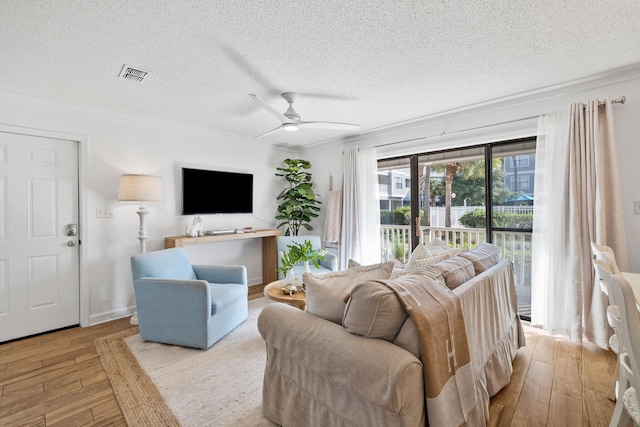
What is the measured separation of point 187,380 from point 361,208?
116 inches

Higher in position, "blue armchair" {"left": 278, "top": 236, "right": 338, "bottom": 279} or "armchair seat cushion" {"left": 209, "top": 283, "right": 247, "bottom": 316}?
"blue armchair" {"left": 278, "top": 236, "right": 338, "bottom": 279}

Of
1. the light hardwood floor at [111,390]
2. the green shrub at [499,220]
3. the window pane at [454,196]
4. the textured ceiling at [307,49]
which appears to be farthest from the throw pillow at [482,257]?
the textured ceiling at [307,49]

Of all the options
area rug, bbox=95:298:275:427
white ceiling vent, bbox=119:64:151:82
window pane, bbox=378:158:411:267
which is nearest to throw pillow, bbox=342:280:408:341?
area rug, bbox=95:298:275:427

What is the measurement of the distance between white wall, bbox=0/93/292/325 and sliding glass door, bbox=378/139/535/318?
2.52 meters

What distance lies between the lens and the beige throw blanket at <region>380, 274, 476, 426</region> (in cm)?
117

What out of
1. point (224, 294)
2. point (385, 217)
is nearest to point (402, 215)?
point (385, 217)

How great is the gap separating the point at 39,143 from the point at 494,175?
189 inches

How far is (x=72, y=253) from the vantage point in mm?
3143

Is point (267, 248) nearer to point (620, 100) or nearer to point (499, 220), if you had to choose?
point (499, 220)

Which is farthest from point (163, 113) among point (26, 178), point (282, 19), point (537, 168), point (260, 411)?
point (537, 168)

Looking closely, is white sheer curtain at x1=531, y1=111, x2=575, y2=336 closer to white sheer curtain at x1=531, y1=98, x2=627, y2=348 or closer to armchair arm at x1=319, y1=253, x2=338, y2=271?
white sheer curtain at x1=531, y1=98, x2=627, y2=348

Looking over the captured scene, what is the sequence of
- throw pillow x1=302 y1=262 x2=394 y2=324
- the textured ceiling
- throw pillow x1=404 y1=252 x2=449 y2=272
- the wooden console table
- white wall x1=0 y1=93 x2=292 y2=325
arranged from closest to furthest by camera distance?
1. throw pillow x1=302 y1=262 x2=394 y2=324
2. the textured ceiling
3. throw pillow x1=404 y1=252 x2=449 y2=272
4. white wall x1=0 y1=93 x2=292 y2=325
5. the wooden console table

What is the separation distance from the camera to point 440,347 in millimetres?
1247

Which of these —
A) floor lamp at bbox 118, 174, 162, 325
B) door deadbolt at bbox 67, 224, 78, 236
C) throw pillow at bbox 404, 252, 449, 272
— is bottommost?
throw pillow at bbox 404, 252, 449, 272
